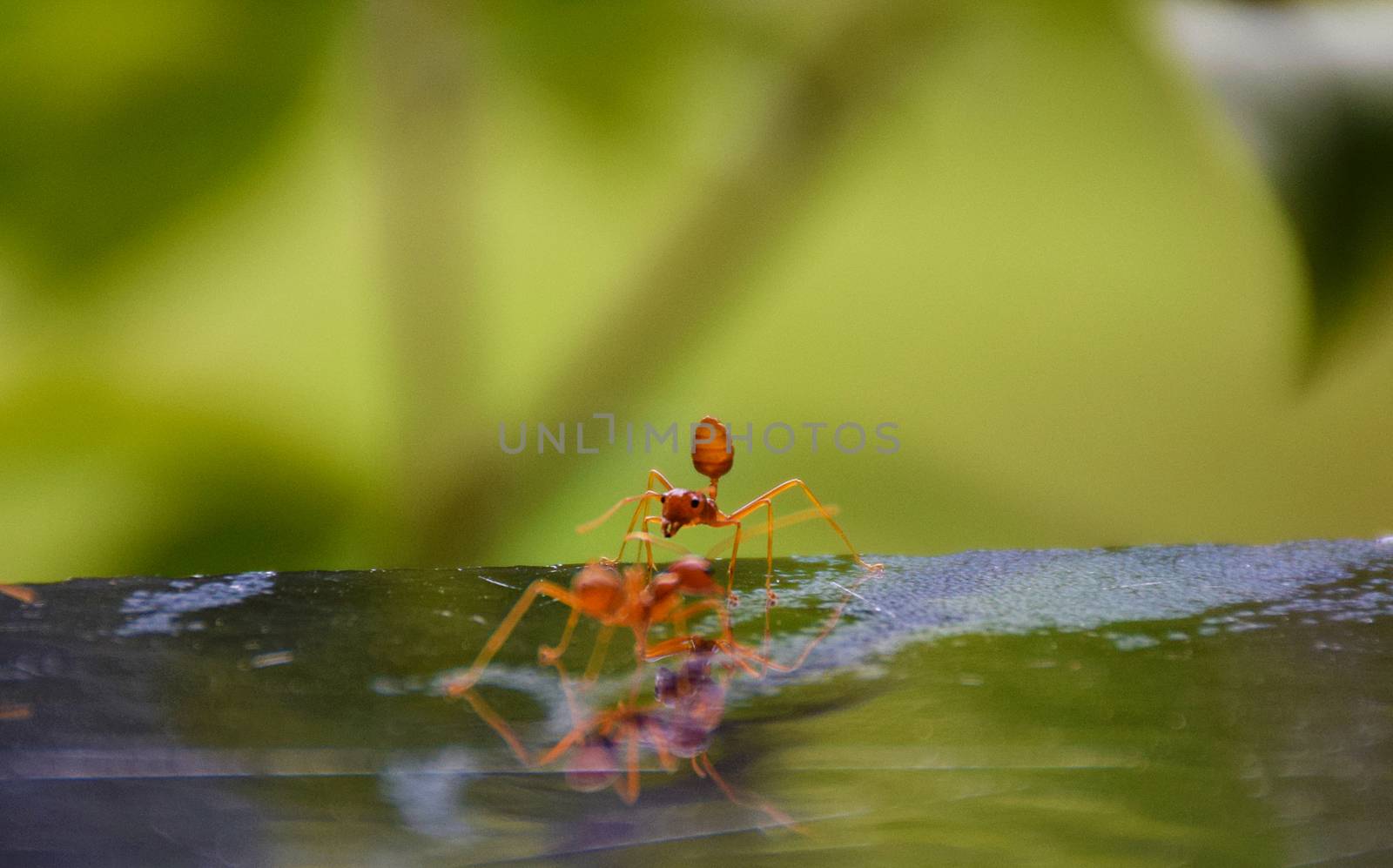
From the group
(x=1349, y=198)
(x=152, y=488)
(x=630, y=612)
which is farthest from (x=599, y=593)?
(x=1349, y=198)

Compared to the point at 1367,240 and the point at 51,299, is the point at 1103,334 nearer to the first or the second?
the point at 1367,240

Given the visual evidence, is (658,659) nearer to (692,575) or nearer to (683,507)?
(692,575)

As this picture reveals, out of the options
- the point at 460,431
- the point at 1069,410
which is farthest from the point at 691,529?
the point at 1069,410

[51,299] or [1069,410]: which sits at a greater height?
[51,299]

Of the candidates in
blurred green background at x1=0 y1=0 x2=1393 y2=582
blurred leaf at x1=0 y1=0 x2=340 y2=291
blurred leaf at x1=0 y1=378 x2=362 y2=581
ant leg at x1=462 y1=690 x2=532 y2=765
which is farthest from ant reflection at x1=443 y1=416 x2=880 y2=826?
blurred leaf at x1=0 y1=0 x2=340 y2=291

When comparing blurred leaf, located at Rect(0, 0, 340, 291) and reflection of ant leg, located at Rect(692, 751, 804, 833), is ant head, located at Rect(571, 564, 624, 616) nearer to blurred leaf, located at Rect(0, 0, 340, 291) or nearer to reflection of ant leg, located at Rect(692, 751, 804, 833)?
reflection of ant leg, located at Rect(692, 751, 804, 833)

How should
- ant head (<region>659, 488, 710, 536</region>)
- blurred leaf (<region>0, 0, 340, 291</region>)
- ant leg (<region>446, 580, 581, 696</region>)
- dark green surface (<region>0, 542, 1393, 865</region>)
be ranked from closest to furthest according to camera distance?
dark green surface (<region>0, 542, 1393, 865</region>), ant leg (<region>446, 580, 581, 696</region>), ant head (<region>659, 488, 710, 536</region>), blurred leaf (<region>0, 0, 340, 291</region>)
